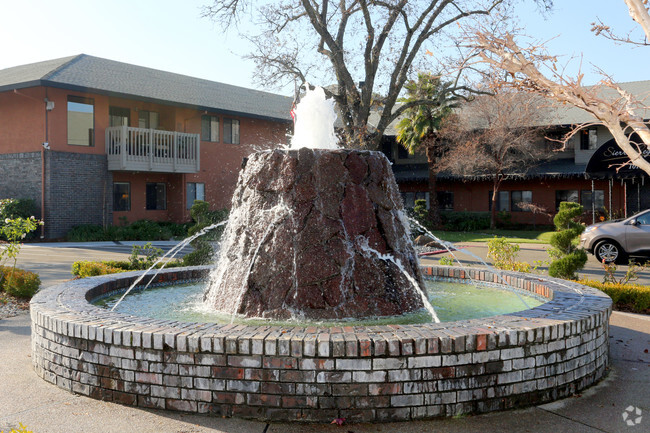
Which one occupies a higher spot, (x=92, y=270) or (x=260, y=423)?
(x=92, y=270)

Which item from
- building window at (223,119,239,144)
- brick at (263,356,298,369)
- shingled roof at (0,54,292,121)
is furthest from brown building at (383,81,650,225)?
brick at (263,356,298,369)

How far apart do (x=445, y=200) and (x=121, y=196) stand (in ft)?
70.9

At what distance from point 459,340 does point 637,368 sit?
259cm

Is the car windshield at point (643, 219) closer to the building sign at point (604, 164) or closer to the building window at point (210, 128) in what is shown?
the building sign at point (604, 164)

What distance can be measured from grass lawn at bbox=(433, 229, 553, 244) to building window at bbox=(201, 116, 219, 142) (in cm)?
1418

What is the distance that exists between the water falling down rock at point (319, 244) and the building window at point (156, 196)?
81.1ft

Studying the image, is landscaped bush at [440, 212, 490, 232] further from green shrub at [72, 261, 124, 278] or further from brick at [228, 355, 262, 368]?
brick at [228, 355, 262, 368]

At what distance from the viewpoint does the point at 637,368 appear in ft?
18.0

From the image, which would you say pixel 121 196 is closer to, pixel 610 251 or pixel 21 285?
pixel 21 285

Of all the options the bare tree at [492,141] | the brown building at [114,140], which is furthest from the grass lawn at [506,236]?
the brown building at [114,140]

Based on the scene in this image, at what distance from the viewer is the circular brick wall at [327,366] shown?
4.00 meters

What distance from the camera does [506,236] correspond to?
29734 mm

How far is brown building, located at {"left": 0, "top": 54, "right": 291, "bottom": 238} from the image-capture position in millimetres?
25172

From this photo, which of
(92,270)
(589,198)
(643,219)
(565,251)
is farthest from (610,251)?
(589,198)
